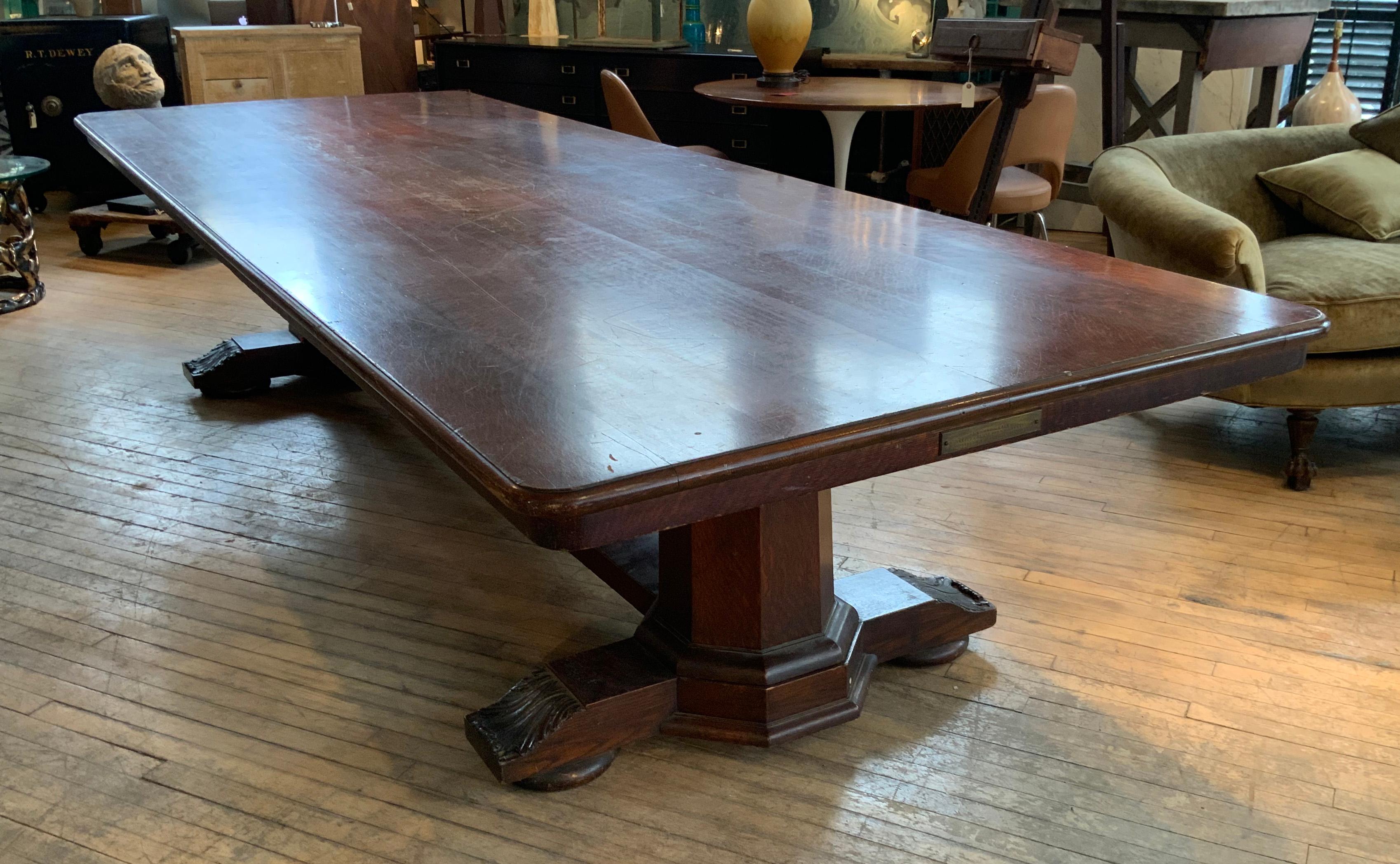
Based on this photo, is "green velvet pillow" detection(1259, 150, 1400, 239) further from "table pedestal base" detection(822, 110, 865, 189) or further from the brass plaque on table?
the brass plaque on table

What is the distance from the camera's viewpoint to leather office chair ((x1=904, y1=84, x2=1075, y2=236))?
3572 mm

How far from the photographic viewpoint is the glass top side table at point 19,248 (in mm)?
3947

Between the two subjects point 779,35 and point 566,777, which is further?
point 779,35

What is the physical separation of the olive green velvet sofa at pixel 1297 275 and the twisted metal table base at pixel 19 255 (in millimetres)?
3319

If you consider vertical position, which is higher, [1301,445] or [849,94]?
[849,94]

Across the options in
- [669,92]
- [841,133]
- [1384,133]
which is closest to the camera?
[1384,133]

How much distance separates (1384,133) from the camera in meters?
3.04

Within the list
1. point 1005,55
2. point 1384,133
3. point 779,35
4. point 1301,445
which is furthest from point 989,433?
point 779,35

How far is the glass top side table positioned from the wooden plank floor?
1209 millimetres

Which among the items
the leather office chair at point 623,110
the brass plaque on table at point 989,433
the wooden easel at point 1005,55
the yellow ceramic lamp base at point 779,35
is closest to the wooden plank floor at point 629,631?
the brass plaque on table at point 989,433

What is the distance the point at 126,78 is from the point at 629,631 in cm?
345

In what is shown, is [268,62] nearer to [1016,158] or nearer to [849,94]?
[849,94]

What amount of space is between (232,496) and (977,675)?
62.9 inches

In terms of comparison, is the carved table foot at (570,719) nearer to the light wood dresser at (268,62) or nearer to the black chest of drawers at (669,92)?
the black chest of drawers at (669,92)
